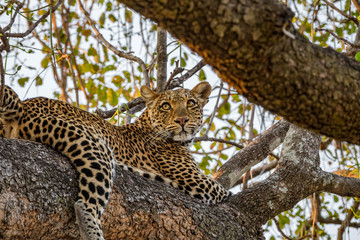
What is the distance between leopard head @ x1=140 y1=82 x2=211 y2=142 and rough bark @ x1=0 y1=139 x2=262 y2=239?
1912 mm

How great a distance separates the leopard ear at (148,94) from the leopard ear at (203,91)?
0.59 m

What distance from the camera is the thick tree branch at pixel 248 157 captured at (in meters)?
6.36

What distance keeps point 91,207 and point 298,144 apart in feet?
8.79

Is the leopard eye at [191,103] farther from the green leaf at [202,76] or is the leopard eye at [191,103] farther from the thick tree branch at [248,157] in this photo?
the green leaf at [202,76]

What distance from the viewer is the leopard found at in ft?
14.2

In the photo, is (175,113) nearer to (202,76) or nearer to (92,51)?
→ (202,76)

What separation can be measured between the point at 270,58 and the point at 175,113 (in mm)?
Answer: 4400

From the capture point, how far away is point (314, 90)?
2.76 metres

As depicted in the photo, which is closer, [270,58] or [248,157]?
[270,58]

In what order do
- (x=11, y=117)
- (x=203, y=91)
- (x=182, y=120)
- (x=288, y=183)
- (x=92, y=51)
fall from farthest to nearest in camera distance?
(x=92, y=51) → (x=203, y=91) → (x=182, y=120) → (x=288, y=183) → (x=11, y=117)

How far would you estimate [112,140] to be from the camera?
6.04 m

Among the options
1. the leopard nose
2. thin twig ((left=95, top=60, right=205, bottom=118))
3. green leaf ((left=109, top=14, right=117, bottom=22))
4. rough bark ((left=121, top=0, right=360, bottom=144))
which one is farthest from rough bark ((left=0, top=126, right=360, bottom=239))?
green leaf ((left=109, top=14, right=117, bottom=22))

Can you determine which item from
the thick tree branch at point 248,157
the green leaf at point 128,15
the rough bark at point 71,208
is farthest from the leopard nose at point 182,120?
the green leaf at point 128,15

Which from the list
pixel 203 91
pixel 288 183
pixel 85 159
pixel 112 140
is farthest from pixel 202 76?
pixel 85 159
